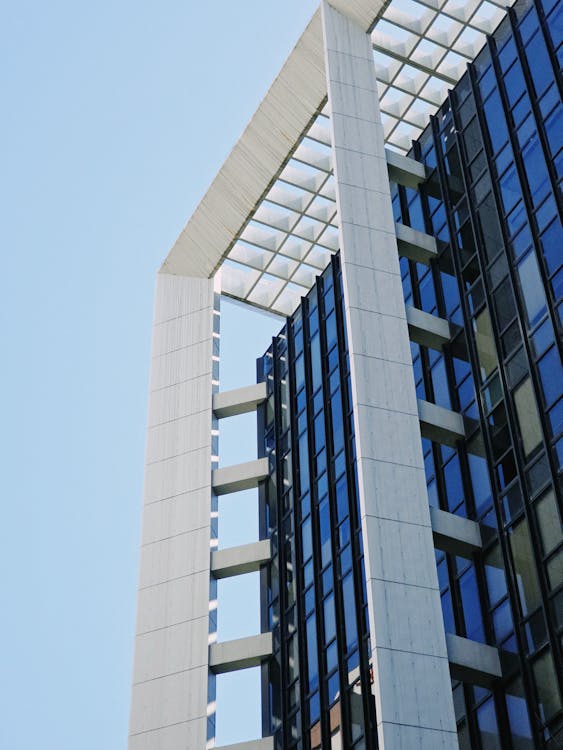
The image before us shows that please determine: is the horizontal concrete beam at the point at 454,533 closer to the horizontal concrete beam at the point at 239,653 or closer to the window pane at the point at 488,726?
the window pane at the point at 488,726

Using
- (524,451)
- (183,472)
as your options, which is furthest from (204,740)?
(524,451)

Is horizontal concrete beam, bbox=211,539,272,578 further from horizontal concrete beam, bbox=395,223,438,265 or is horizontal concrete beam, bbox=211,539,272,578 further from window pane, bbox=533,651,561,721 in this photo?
window pane, bbox=533,651,561,721

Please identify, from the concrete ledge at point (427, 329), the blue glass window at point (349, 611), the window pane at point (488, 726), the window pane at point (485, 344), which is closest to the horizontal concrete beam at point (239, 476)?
the blue glass window at point (349, 611)

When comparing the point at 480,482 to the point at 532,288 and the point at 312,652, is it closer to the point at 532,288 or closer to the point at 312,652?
the point at 532,288

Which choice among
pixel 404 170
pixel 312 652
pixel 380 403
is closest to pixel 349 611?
pixel 312 652

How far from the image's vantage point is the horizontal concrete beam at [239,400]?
4812 cm

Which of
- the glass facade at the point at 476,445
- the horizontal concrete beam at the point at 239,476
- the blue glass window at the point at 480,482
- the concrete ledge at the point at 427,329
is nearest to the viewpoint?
the glass facade at the point at 476,445

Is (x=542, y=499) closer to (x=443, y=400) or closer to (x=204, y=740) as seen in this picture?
(x=443, y=400)

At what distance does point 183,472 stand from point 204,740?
10.8 m

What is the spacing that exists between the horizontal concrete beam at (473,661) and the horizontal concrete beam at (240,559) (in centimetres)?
1367

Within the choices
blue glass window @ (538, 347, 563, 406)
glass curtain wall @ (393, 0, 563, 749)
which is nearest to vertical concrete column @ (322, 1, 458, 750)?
glass curtain wall @ (393, 0, 563, 749)

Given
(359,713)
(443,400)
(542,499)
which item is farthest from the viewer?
(443,400)

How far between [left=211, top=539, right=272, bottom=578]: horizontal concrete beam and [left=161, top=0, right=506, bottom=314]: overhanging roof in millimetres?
13315

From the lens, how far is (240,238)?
51250 mm
